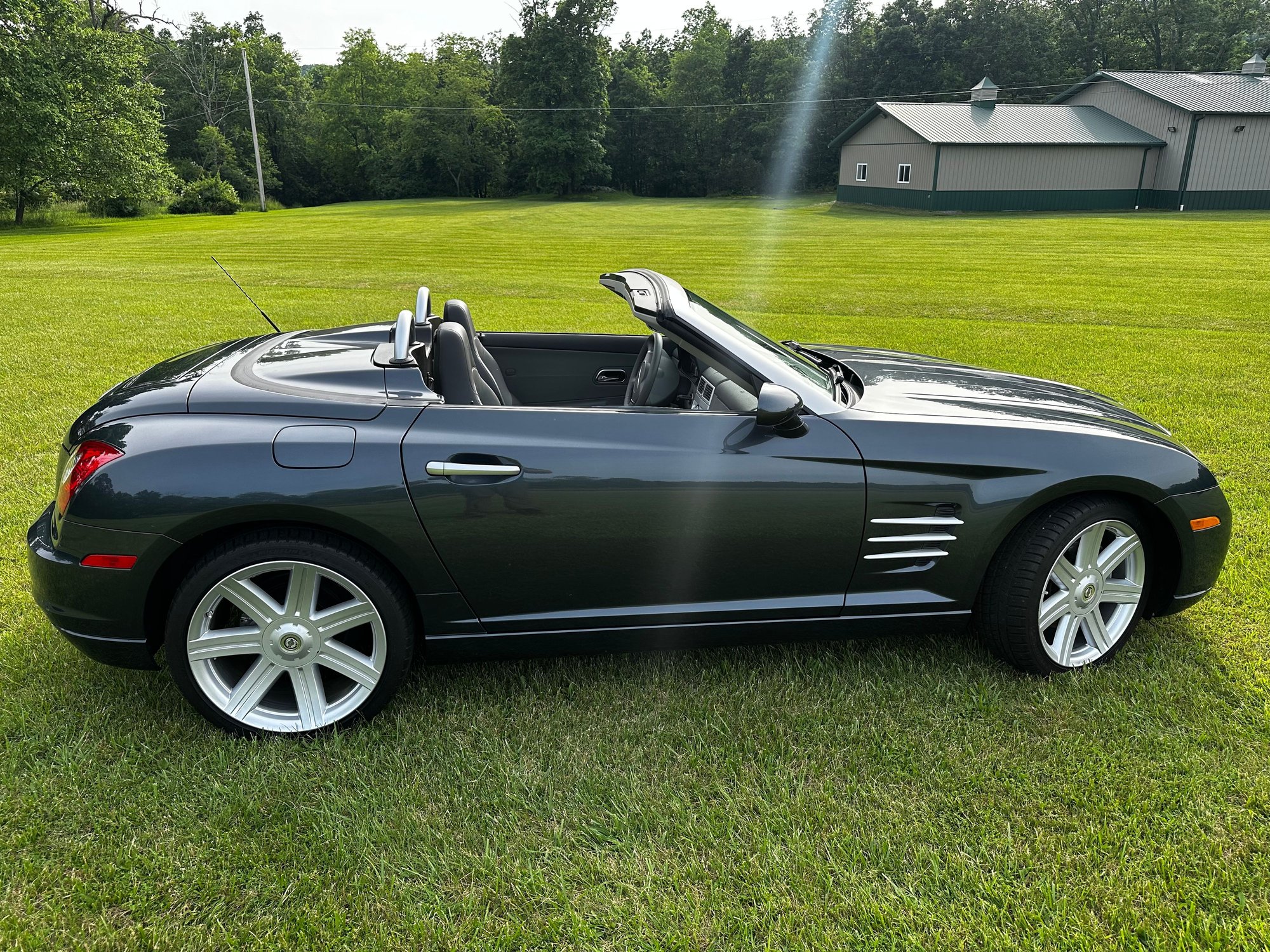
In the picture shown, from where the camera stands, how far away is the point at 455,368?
314 centimetres

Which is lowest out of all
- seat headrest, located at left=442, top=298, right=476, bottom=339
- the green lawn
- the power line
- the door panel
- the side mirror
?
the green lawn

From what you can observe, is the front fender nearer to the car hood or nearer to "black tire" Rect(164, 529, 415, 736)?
the car hood

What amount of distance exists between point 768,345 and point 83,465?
2.32 metres

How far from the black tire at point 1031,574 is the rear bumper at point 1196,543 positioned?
0.48ft

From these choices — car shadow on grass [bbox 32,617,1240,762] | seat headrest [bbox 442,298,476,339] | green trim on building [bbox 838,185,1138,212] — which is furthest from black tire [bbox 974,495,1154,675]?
green trim on building [bbox 838,185,1138,212]

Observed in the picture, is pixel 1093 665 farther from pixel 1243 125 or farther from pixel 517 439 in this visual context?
pixel 1243 125

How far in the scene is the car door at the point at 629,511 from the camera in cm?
276

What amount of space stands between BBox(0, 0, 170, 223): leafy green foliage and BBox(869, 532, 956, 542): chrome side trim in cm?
3630

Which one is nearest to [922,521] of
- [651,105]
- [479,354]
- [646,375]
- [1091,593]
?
[1091,593]

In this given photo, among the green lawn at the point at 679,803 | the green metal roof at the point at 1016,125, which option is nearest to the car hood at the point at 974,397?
the green lawn at the point at 679,803

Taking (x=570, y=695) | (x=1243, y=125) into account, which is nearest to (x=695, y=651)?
(x=570, y=695)

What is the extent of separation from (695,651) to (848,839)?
1.14 metres

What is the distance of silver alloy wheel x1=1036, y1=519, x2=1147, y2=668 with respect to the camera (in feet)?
10.5

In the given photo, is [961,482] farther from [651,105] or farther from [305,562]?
[651,105]
